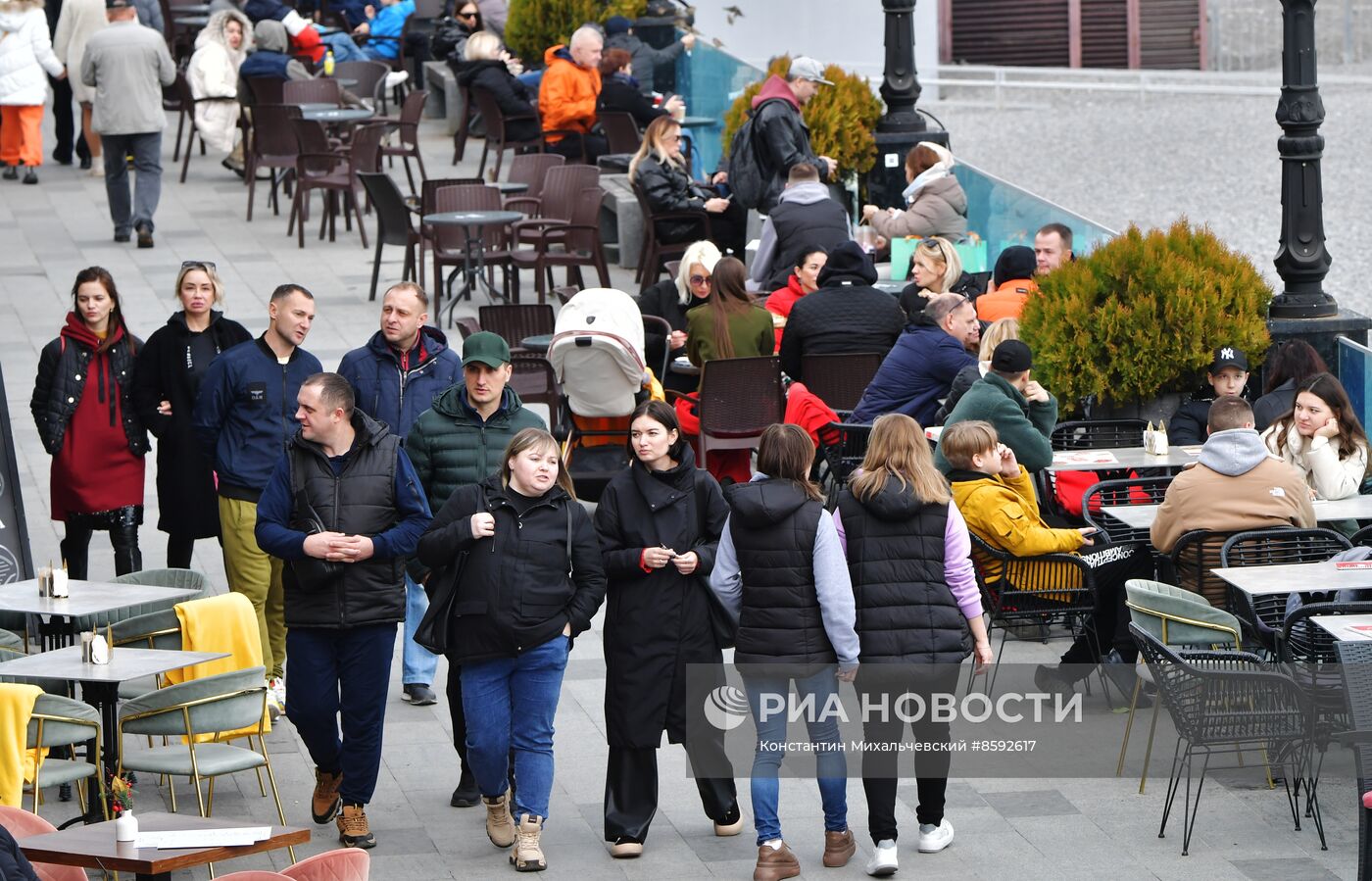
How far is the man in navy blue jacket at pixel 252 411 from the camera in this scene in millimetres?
8641

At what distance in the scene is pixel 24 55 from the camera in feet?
63.7

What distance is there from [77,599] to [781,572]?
9.40 feet

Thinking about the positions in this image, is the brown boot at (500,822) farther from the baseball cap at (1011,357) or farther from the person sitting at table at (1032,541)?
the baseball cap at (1011,357)

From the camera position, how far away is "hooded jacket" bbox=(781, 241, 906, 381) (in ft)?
38.3

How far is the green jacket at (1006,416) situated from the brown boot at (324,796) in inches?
122

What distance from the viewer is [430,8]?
Result: 26047mm

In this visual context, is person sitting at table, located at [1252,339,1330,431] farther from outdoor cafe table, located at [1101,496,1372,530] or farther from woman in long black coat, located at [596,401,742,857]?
woman in long black coat, located at [596,401,742,857]

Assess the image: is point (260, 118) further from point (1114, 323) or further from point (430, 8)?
point (1114, 323)

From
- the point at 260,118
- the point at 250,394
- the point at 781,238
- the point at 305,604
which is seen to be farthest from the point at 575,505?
the point at 260,118

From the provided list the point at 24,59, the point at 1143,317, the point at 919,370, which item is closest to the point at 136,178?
the point at 24,59

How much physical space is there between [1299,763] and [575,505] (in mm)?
2795

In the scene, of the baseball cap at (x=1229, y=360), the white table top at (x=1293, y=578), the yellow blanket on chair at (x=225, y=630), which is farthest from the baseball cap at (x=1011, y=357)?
the yellow blanket on chair at (x=225, y=630)

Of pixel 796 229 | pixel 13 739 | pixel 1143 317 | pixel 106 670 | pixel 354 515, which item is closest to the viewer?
pixel 13 739

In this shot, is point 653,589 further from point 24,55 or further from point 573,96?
point 24,55
